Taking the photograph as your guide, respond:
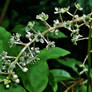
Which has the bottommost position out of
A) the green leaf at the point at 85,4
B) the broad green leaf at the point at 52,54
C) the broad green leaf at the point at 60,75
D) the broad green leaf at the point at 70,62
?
the broad green leaf at the point at 60,75

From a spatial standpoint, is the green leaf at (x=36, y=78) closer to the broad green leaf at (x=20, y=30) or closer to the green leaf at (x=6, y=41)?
the green leaf at (x=6, y=41)

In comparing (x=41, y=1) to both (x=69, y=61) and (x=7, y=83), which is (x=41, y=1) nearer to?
(x=69, y=61)

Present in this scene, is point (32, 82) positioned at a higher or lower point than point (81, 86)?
higher

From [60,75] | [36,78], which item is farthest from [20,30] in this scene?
[36,78]

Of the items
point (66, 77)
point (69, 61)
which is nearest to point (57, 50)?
point (66, 77)

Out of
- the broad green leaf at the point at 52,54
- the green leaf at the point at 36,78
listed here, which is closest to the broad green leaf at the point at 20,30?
the broad green leaf at the point at 52,54

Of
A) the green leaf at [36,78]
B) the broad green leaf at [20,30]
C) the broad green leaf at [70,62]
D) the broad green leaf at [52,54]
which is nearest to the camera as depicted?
the green leaf at [36,78]

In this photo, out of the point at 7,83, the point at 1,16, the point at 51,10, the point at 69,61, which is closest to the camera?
the point at 7,83

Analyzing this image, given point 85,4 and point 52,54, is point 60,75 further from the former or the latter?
point 85,4

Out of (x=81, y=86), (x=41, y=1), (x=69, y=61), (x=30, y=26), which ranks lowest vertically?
(x=81, y=86)
